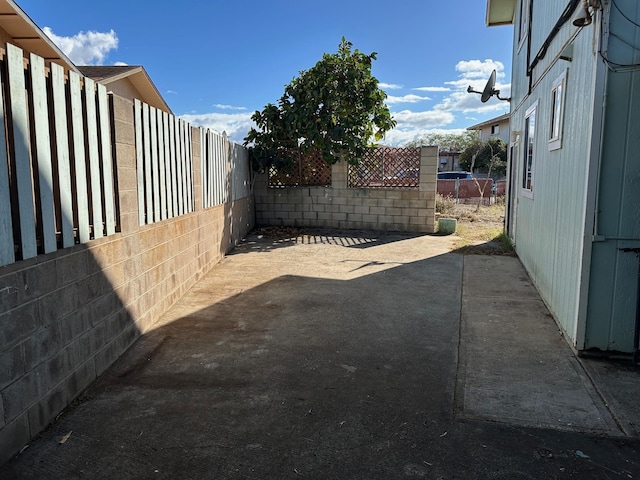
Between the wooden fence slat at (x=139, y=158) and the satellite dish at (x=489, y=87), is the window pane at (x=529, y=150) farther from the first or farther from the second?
the wooden fence slat at (x=139, y=158)

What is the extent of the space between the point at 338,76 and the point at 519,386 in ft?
27.0

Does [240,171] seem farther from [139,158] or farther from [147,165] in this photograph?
[139,158]

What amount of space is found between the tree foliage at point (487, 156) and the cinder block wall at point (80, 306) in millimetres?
29061

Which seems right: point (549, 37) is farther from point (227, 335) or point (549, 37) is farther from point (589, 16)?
point (227, 335)

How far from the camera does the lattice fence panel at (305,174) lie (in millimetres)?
10328

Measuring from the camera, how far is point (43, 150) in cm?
246

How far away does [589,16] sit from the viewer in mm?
3248

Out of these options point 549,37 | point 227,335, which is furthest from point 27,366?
point 549,37

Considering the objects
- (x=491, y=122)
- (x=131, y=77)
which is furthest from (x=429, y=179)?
(x=491, y=122)

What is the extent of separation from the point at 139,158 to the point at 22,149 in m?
1.58

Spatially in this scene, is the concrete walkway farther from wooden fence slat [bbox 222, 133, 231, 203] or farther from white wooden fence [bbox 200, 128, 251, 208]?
wooden fence slat [bbox 222, 133, 231, 203]

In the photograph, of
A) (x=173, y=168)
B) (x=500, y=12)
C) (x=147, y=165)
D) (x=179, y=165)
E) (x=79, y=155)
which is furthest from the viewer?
(x=500, y=12)

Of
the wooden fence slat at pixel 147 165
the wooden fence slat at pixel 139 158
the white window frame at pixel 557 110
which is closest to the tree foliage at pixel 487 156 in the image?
the white window frame at pixel 557 110

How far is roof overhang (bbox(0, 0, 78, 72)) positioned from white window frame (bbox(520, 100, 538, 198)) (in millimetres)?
7507
